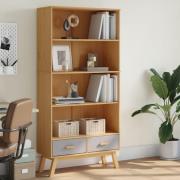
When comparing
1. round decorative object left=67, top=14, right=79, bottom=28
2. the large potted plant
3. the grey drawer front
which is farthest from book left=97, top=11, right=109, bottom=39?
the grey drawer front

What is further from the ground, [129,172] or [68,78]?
[68,78]

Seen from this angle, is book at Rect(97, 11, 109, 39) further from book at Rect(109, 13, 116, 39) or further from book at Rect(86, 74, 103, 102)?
book at Rect(86, 74, 103, 102)

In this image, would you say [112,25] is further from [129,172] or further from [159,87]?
[129,172]

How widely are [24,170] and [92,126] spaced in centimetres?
90

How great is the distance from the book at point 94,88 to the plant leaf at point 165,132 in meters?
0.86

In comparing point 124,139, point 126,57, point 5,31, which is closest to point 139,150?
point 124,139

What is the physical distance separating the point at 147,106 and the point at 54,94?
1116 millimetres

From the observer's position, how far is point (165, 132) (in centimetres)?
558

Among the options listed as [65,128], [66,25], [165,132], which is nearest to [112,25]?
[66,25]

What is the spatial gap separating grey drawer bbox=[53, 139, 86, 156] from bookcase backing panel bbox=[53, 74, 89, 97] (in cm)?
56

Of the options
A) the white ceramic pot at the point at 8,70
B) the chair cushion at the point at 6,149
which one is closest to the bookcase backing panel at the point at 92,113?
the white ceramic pot at the point at 8,70

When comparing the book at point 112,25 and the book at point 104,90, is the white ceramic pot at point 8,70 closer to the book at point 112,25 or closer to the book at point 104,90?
the book at point 104,90

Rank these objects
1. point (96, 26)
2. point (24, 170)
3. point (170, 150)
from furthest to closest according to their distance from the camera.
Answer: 1. point (170, 150)
2. point (96, 26)
3. point (24, 170)

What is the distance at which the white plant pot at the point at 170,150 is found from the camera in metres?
5.84
